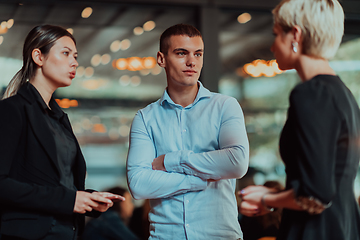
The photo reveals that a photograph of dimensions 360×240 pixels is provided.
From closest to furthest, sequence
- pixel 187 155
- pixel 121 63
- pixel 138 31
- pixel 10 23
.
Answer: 1. pixel 187 155
2. pixel 10 23
3. pixel 138 31
4. pixel 121 63

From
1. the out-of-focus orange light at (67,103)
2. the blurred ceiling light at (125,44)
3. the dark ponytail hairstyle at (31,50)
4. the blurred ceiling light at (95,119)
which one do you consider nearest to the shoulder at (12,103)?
the dark ponytail hairstyle at (31,50)

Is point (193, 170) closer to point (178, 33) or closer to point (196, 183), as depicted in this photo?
point (196, 183)

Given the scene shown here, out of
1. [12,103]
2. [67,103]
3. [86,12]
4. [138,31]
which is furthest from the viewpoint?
[138,31]

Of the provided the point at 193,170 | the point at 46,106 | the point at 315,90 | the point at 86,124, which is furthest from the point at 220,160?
the point at 86,124

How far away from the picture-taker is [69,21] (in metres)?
4.57

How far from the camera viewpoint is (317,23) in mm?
1310

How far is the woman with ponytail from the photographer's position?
65.2 inches

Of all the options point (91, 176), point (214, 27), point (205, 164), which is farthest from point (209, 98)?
point (91, 176)

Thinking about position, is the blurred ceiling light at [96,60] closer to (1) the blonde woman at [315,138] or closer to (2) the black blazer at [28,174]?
(2) the black blazer at [28,174]

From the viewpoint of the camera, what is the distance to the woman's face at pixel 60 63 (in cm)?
195

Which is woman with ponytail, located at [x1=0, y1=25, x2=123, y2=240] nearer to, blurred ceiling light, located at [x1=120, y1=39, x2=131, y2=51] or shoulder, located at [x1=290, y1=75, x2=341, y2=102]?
shoulder, located at [x1=290, y1=75, x2=341, y2=102]

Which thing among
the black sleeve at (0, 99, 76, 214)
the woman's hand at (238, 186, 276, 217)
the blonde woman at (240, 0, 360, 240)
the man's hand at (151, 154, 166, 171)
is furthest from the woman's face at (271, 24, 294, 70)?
the black sleeve at (0, 99, 76, 214)

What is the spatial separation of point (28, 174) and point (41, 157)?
0.09m

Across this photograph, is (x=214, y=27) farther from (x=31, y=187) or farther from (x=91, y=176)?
(x=31, y=187)
